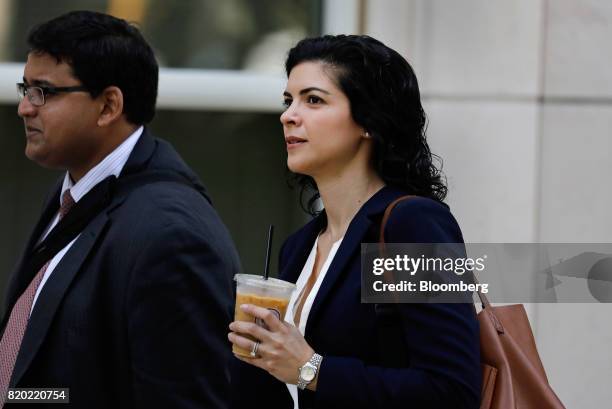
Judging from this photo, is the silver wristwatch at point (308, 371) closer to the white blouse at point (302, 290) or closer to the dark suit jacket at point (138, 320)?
the white blouse at point (302, 290)

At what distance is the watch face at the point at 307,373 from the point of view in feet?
7.58

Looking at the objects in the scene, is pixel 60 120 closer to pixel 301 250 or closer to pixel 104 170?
pixel 104 170

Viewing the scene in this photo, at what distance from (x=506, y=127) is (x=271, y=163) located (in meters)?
1.47

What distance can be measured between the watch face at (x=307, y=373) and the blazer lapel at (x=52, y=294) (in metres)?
1.06

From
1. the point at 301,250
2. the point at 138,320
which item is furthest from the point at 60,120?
the point at 301,250

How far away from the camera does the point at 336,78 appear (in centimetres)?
263

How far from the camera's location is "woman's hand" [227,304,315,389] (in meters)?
2.28

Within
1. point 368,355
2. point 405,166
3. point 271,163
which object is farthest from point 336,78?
point 271,163

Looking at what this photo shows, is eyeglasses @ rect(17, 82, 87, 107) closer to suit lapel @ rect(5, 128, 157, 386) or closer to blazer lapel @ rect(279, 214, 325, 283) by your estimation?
suit lapel @ rect(5, 128, 157, 386)

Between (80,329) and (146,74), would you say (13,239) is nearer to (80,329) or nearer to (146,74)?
(146,74)

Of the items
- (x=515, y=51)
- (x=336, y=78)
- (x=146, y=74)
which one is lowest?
(x=336, y=78)

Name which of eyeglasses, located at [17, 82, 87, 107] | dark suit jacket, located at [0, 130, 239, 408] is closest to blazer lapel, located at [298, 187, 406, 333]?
dark suit jacket, located at [0, 130, 239, 408]

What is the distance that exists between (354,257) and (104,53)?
1.44 m

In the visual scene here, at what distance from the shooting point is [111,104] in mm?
3494
